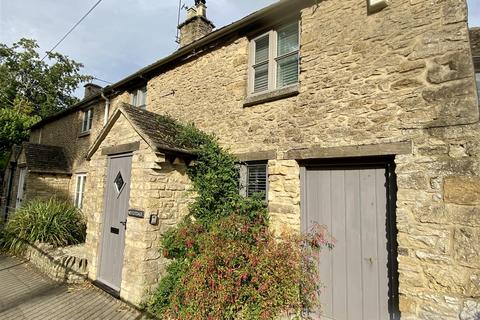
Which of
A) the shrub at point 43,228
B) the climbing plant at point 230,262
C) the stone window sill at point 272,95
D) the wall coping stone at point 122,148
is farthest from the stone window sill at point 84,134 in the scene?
the stone window sill at point 272,95

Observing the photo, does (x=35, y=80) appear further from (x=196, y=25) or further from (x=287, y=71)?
(x=287, y=71)

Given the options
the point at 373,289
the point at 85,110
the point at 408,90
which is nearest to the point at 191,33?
the point at 85,110

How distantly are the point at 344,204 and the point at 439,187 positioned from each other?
1.37 metres

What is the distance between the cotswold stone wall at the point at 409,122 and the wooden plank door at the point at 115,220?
2.91 m

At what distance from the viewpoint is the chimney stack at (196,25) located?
31.4ft

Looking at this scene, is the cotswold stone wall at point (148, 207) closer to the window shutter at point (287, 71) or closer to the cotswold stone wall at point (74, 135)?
the window shutter at point (287, 71)

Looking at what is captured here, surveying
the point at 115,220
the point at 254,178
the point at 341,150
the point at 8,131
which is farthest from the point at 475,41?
the point at 8,131

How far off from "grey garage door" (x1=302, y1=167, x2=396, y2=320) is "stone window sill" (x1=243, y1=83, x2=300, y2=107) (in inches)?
60.2

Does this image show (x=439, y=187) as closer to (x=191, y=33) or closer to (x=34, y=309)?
(x=34, y=309)

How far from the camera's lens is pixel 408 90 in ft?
13.3

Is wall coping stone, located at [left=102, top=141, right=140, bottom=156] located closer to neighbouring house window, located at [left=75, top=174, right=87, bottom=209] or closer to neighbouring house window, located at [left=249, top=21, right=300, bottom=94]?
neighbouring house window, located at [left=249, top=21, right=300, bottom=94]

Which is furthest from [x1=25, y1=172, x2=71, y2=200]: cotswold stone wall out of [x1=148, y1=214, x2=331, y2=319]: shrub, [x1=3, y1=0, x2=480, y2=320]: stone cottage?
[x1=148, y1=214, x2=331, y2=319]: shrub

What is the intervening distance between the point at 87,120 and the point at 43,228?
20.3 ft

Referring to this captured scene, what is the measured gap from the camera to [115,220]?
6223mm
